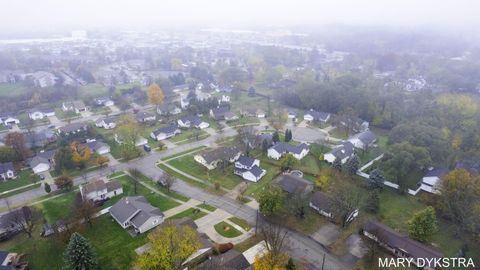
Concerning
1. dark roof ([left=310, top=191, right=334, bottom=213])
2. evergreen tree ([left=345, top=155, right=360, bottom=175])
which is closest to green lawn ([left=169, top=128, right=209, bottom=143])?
evergreen tree ([left=345, top=155, right=360, bottom=175])

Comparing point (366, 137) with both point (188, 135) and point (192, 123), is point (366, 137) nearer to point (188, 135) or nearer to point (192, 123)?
point (188, 135)

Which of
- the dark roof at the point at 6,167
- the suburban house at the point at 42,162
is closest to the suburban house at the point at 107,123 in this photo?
the suburban house at the point at 42,162

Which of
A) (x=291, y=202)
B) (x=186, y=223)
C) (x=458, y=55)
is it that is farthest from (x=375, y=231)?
(x=458, y=55)

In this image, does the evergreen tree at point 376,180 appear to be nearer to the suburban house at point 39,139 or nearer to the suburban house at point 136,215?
the suburban house at point 136,215

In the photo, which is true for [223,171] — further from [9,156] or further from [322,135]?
[9,156]

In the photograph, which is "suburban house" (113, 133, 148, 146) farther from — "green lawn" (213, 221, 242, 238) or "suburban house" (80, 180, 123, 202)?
"green lawn" (213, 221, 242, 238)
